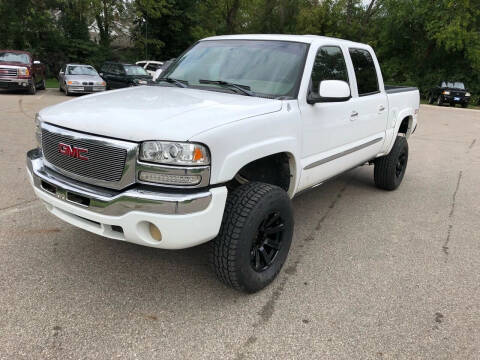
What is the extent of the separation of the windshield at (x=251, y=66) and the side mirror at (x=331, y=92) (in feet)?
0.62

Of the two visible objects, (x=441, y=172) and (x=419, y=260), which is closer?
(x=419, y=260)

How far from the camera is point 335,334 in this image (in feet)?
8.43

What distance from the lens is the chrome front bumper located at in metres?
2.35

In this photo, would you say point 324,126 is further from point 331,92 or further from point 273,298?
point 273,298

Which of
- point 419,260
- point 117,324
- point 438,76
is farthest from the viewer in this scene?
point 438,76

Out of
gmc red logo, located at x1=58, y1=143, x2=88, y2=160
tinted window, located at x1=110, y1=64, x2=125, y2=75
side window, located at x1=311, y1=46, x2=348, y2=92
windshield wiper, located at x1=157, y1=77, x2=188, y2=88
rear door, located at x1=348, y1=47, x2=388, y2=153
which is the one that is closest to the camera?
gmc red logo, located at x1=58, y1=143, x2=88, y2=160

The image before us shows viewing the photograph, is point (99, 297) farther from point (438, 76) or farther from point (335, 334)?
point (438, 76)

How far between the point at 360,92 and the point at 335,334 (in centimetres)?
264

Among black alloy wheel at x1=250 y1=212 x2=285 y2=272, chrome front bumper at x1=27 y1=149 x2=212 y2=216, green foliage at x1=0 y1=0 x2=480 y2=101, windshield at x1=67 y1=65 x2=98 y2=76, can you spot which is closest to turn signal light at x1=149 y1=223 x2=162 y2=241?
chrome front bumper at x1=27 y1=149 x2=212 y2=216

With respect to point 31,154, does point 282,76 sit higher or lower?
higher

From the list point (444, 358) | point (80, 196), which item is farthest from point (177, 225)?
point (444, 358)

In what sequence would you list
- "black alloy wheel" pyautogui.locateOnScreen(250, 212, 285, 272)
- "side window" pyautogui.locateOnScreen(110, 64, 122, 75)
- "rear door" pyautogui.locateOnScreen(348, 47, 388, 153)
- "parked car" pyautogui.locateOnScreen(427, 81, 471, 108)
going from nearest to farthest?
"black alloy wheel" pyautogui.locateOnScreen(250, 212, 285, 272) < "rear door" pyautogui.locateOnScreen(348, 47, 388, 153) < "side window" pyautogui.locateOnScreen(110, 64, 122, 75) < "parked car" pyautogui.locateOnScreen(427, 81, 471, 108)

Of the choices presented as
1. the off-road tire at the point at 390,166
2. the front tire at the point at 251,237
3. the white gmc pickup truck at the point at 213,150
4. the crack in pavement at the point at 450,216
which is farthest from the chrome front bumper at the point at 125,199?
the off-road tire at the point at 390,166

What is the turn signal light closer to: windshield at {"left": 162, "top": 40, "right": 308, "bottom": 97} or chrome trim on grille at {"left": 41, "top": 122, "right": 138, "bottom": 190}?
chrome trim on grille at {"left": 41, "top": 122, "right": 138, "bottom": 190}
